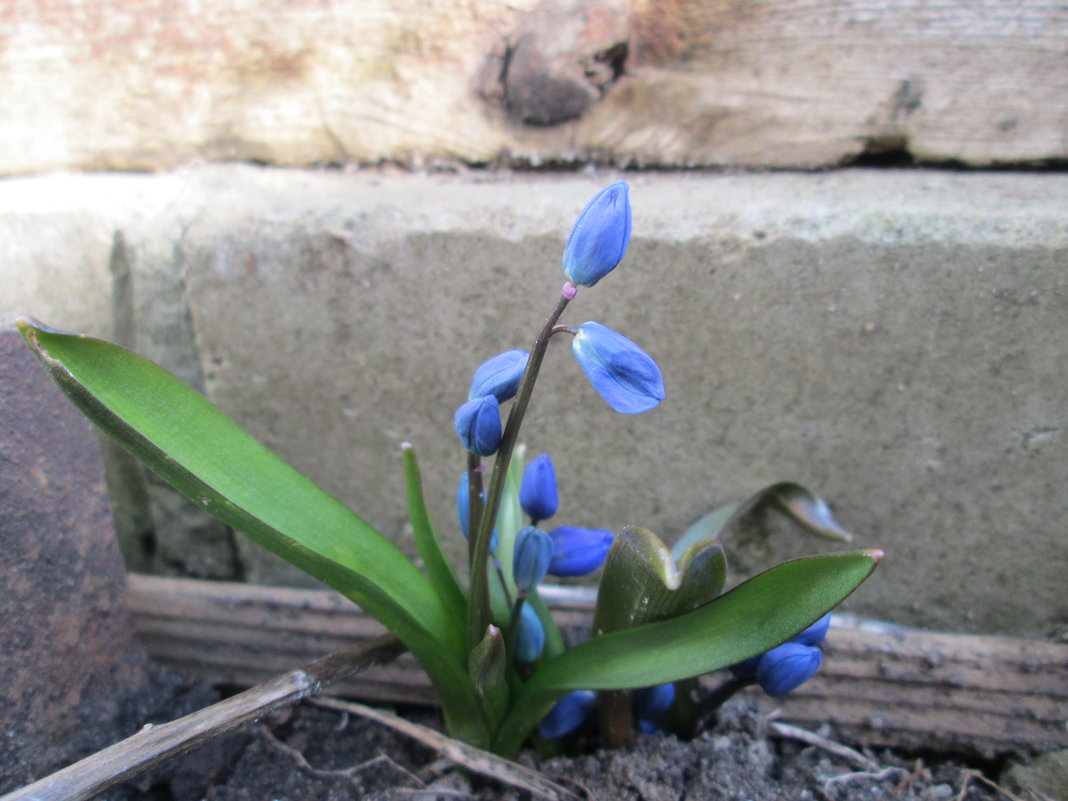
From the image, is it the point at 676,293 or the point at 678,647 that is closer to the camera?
the point at 678,647

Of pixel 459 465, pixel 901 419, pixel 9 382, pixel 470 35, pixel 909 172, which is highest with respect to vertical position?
pixel 470 35

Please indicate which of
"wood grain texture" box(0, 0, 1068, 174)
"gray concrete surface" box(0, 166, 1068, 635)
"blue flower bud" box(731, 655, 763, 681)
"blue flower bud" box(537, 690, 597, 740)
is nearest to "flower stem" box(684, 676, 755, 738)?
"blue flower bud" box(731, 655, 763, 681)

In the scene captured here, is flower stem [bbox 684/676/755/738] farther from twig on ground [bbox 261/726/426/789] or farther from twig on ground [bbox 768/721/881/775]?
twig on ground [bbox 261/726/426/789]

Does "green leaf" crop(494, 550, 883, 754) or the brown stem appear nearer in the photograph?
"green leaf" crop(494, 550, 883, 754)

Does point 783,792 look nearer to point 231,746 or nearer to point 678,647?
point 678,647

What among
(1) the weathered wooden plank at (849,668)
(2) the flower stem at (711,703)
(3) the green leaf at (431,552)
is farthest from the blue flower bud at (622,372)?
(1) the weathered wooden plank at (849,668)

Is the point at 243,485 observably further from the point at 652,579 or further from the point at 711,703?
the point at 711,703

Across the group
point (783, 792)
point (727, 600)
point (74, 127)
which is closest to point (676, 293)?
point (727, 600)
